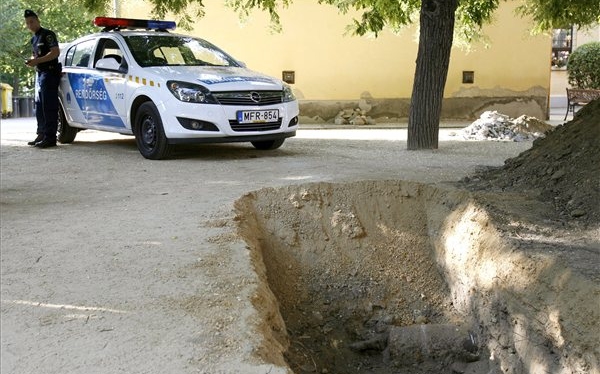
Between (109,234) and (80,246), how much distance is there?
13.1 inches

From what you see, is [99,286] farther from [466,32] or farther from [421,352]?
[466,32]

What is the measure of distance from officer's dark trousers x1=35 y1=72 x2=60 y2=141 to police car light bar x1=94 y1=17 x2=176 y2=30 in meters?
1.06

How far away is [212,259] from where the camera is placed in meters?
4.69

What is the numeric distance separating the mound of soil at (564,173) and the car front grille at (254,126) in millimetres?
3032

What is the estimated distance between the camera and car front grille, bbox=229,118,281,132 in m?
8.83

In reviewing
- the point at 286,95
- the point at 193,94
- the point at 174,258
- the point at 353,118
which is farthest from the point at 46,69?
the point at 353,118

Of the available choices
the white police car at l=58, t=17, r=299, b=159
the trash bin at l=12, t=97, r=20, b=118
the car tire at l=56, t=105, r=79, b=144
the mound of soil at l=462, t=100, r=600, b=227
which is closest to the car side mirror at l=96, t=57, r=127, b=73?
the white police car at l=58, t=17, r=299, b=159

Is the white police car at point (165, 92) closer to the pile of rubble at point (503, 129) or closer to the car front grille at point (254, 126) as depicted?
the car front grille at point (254, 126)

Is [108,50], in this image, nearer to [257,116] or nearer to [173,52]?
[173,52]

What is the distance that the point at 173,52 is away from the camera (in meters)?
9.80

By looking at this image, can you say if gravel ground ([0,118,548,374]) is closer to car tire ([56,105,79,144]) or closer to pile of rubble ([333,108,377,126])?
car tire ([56,105,79,144])

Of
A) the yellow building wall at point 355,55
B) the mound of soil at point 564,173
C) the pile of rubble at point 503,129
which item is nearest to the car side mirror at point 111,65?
the mound of soil at point 564,173

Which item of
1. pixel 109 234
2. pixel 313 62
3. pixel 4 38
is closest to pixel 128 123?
pixel 109 234

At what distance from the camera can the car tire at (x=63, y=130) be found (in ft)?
36.8
